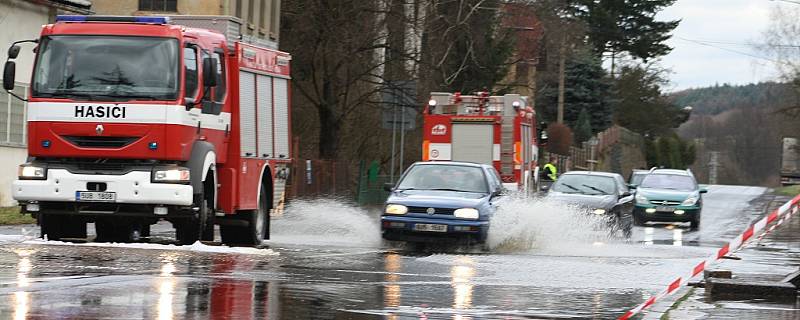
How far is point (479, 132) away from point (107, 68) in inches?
545

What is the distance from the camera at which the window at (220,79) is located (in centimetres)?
1972

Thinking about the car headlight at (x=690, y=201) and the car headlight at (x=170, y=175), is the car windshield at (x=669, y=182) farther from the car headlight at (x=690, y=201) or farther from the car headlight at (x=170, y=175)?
the car headlight at (x=170, y=175)

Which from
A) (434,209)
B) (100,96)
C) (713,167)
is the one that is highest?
(100,96)

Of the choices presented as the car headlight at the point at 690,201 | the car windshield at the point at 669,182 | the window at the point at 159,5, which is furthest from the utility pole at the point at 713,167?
the car headlight at the point at 690,201

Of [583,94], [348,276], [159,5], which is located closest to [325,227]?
[348,276]

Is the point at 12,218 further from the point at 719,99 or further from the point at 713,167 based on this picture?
the point at 719,99

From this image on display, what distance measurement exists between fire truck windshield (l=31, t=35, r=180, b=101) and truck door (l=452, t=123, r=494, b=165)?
1333cm

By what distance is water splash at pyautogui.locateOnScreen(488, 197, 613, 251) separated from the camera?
74.8ft

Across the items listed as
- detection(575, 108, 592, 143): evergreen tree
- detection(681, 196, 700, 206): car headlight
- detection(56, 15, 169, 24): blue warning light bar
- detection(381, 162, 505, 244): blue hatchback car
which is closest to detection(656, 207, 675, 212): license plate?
detection(681, 196, 700, 206): car headlight

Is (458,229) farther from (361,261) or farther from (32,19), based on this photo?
(32,19)

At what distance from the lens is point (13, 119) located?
103 feet

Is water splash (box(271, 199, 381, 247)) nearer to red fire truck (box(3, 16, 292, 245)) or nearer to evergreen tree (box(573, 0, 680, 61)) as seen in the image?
red fire truck (box(3, 16, 292, 245))

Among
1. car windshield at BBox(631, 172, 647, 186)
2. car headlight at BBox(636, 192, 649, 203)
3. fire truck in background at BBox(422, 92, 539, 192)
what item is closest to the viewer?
fire truck in background at BBox(422, 92, 539, 192)

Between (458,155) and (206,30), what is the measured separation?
1236 centimetres
